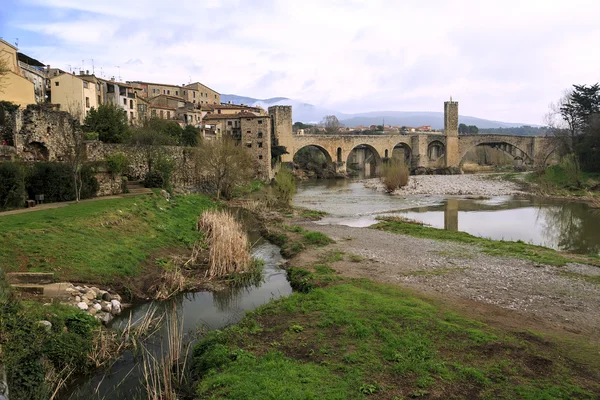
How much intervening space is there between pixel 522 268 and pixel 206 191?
1076 inches

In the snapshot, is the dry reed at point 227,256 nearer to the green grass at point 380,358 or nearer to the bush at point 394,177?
the green grass at point 380,358

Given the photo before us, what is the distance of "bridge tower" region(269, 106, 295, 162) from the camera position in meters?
64.3

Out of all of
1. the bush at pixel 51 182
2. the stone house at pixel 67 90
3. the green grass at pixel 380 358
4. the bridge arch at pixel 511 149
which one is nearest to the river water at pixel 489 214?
the green grass at pixel 380 358

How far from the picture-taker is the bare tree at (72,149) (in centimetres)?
1980

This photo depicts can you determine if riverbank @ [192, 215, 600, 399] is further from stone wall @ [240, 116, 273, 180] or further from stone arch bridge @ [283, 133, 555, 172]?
stone arch bridge @ [283, 133, 555, 172]

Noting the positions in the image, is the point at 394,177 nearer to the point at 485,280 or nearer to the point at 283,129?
the point at 283,129

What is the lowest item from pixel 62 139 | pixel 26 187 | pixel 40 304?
pixel 40 304

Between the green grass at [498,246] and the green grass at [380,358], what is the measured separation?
740 cm

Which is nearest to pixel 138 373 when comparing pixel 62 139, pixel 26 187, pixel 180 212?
pixel 26 187

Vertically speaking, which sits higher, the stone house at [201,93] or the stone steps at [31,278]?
the stone house at [201,93]

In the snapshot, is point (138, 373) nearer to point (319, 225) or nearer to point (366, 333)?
point (366, 333)

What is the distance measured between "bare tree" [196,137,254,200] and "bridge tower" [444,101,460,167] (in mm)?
54604

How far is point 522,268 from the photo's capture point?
567 inches

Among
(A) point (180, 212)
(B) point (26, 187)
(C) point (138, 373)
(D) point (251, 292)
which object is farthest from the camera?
(A) point (180, 212)
